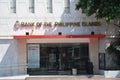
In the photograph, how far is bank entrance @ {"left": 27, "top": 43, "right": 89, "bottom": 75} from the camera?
116 feet

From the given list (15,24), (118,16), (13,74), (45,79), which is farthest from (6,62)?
(118,16)

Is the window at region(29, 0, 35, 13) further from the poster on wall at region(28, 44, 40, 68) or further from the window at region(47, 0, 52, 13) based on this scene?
the poster on wall at region(28, 44, 40, 68)

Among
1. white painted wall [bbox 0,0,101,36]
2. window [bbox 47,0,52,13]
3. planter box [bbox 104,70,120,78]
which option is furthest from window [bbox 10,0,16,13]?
planter box [bbox 104,70,120,78]

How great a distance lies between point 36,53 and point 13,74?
120 inches

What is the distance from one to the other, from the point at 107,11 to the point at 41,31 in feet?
22.6

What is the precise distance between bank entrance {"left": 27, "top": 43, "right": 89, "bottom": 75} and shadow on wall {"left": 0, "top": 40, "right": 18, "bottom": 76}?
1.40 metres

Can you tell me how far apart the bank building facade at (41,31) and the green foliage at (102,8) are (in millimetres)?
2553

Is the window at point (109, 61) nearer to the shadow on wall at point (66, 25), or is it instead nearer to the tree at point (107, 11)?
the tree at point (107, 11)

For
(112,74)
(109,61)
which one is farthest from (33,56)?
(112,74)

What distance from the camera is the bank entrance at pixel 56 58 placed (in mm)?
35344

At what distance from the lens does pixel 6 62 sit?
1363 inches

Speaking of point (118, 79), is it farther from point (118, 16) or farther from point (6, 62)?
point (6, 62)

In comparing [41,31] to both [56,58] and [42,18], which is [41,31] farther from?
[56,58]

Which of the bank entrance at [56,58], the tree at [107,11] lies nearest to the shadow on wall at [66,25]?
the bank entrance at [56,58]
